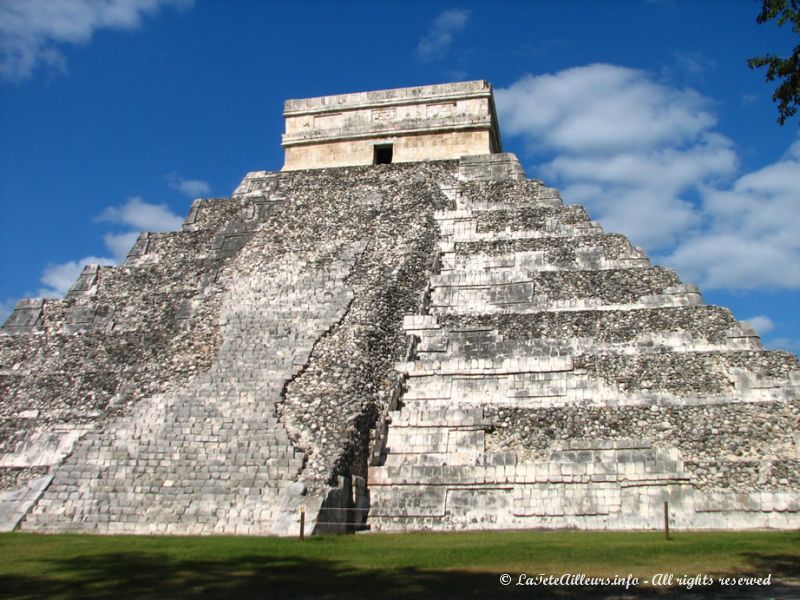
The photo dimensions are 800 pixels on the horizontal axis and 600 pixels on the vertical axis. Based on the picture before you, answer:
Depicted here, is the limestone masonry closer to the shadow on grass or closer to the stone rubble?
the stone rubble

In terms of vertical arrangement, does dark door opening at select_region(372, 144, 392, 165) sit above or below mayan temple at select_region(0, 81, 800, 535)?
above

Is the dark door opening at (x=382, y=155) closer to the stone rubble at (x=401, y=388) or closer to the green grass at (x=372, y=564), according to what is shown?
the stone rubble at (x=401, y=388)

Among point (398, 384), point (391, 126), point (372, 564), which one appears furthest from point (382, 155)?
point (372, 564)

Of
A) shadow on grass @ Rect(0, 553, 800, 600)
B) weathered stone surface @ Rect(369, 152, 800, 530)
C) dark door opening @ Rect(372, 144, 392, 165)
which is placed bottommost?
shadow on grass @ Rect(0, 553, 800, 600)

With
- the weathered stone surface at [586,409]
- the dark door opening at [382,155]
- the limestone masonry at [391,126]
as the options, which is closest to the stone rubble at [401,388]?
the weathered stone surface at [586,409]

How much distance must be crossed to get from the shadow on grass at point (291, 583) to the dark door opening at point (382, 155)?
602 inches

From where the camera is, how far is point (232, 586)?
281 inches

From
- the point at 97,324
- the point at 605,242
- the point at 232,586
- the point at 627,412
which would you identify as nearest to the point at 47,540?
the point at 232,586

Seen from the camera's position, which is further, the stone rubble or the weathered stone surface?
the stone rubble

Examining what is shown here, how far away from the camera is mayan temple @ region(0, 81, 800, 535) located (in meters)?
11.9

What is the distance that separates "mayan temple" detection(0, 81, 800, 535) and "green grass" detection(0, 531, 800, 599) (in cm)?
131

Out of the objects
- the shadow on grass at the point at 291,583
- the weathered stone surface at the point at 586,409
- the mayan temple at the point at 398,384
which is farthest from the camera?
the mayan temple at the point at 398,384

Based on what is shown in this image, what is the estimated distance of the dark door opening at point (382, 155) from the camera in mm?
22266

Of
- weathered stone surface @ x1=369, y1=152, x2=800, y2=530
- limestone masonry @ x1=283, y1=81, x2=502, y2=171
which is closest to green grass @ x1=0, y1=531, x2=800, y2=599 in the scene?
weathered stone surface @ x1=369, y1=152, x2=800, y2=530
